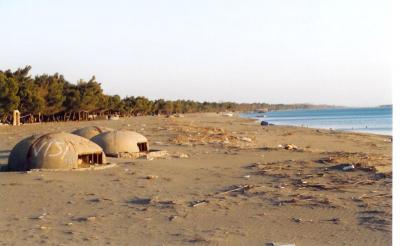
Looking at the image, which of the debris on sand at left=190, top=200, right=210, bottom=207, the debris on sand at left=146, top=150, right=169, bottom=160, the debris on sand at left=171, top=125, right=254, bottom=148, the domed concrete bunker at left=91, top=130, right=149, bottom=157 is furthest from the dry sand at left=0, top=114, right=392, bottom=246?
the debris on sand at left=171, top=125, right=254, bottom=148

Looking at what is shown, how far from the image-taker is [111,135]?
22.0 m

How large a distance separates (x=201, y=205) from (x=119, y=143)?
10727mm

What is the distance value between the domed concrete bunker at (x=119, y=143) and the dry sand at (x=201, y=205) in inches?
112

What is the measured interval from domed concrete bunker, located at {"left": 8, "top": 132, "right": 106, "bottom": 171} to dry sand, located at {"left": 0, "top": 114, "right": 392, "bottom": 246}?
1.58 feet

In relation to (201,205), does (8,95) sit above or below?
above

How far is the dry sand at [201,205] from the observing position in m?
8.90

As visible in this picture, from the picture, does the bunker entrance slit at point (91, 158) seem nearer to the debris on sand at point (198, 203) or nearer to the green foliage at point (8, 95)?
the debris on sand at point (198, 203)

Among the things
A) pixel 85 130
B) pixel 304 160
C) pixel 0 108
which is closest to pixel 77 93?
pixel 0 108

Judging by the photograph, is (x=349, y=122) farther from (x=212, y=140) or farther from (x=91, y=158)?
(x=91, y=158)

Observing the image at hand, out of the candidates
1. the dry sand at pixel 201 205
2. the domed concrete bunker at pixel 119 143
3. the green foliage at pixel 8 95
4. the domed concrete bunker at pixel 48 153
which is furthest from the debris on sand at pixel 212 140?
the green foliage at pixel 8 95

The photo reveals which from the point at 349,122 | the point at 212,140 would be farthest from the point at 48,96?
the point at 349,122

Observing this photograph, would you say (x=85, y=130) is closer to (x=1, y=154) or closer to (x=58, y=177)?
(x=1, y=154)

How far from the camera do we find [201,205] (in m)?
11.4

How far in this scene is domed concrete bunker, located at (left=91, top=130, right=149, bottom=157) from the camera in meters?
21.3
